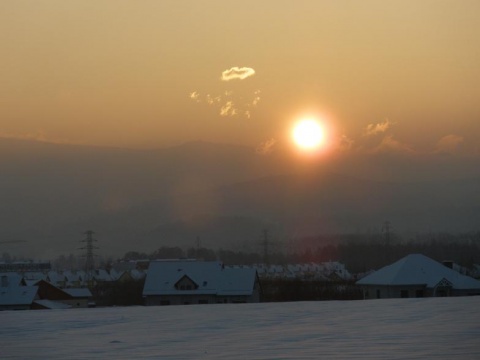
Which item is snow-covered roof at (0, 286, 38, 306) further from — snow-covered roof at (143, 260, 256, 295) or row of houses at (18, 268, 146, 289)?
row of houses at (18, 268, 146, 289)

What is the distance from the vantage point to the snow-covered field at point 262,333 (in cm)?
862

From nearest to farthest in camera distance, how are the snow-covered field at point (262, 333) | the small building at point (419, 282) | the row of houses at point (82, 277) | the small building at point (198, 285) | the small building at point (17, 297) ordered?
1. the snow-covered field at point (262, 333)
2. the small building at point (17, 297)
3. the small building at point (419, 282)
4. the small building at point (198, 285)
5. the row of houses at point (82, 277)

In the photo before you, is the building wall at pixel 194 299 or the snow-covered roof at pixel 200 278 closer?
the building wall at pixel 194 299

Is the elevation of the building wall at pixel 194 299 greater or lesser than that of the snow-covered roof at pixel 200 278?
lesser

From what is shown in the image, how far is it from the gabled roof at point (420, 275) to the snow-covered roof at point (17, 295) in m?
19.5

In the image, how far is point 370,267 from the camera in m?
145

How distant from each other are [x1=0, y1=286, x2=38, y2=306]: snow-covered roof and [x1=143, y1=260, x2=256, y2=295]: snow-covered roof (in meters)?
11.9

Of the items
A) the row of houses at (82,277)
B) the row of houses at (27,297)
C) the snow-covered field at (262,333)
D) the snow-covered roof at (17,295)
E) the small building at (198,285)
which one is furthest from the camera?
the row of houses at (82,277)

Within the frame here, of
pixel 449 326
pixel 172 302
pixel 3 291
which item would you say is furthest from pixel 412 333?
pixel 172 302

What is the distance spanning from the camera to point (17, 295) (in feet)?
136

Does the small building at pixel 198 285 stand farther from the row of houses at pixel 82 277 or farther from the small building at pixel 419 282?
the row of houses at pixel 82 277

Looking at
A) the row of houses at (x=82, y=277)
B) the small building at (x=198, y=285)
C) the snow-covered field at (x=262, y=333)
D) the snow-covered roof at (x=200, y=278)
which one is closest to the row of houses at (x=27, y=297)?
the small building at (x=198, y=285)

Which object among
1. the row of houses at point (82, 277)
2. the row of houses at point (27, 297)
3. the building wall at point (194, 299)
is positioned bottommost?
the building wall at point (194, 299)

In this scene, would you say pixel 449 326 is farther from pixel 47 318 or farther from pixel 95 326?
pixel 47 318
